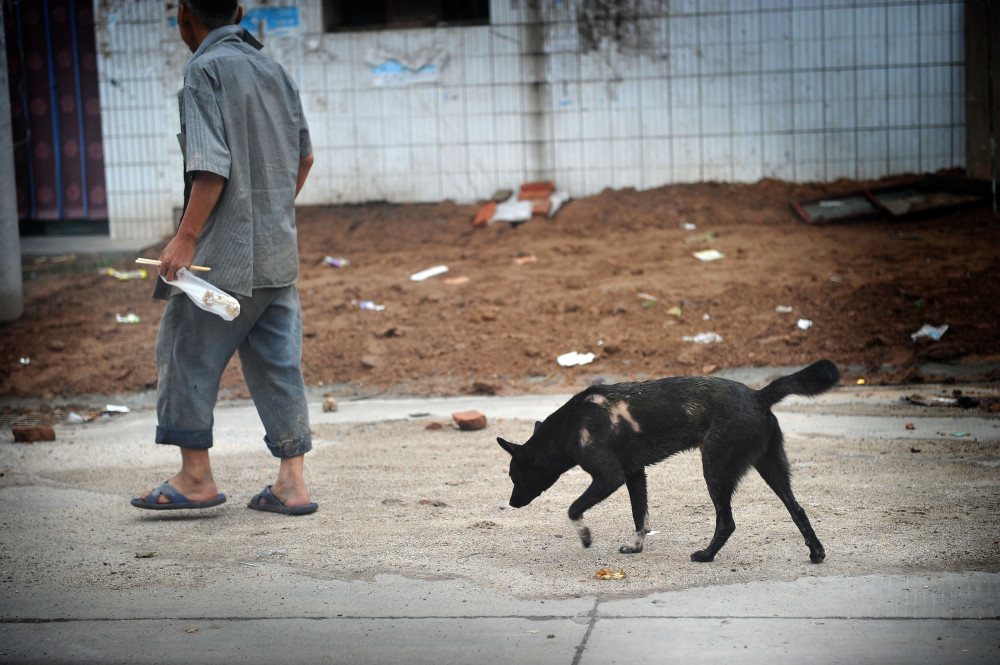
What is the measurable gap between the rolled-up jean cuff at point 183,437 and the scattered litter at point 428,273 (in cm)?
528

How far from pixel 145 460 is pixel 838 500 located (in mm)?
3606

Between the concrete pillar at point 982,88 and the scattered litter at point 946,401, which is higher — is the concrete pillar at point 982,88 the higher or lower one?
the higher one

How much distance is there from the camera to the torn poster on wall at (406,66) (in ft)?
37.4

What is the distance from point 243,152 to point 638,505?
2.09 m

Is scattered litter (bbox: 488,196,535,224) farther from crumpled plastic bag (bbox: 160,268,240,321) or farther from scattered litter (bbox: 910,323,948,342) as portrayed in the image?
crumpled plastic bag (bbox: 160,268,240,321)

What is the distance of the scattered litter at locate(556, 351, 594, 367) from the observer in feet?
24.0

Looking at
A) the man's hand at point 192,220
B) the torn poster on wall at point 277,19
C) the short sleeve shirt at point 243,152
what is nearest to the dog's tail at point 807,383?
the short sleeve shirt at point 243,152

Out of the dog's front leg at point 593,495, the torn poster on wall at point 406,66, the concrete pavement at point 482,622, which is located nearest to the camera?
the concrete pavement at point 482,622

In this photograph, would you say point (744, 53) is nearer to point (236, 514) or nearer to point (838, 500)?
point (838, 500)

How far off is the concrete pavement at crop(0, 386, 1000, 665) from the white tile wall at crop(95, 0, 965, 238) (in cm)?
858

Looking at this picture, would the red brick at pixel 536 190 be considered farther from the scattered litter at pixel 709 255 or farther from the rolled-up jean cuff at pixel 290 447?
the rolled-up jean cuff at pixel 290 447

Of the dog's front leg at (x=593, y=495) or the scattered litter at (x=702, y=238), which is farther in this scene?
the scattered litter at (x=702, y=238)

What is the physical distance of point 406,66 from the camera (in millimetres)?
11484

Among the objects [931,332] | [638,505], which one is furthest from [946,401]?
[638,505]
